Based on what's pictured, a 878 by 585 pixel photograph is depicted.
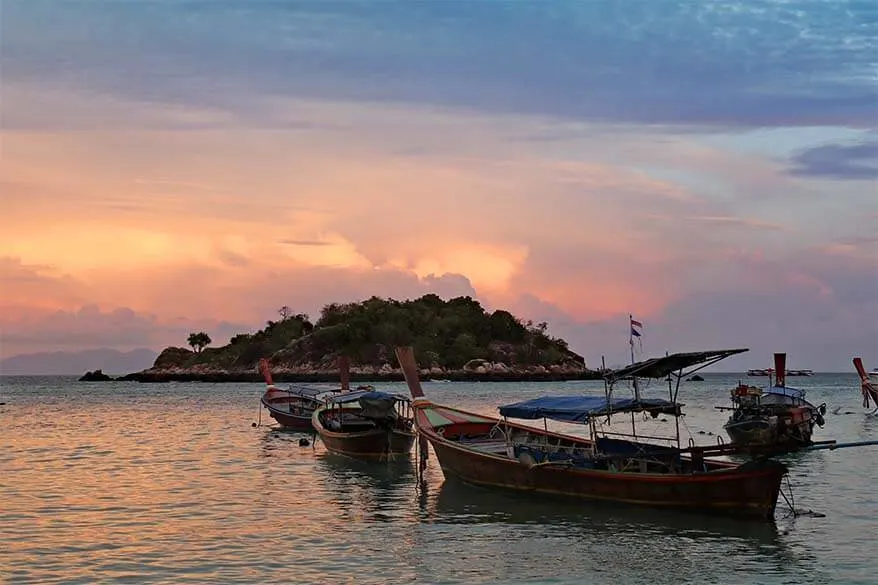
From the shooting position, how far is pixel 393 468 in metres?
35.3

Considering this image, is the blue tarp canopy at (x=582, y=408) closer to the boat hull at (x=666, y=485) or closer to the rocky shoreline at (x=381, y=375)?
the boat hull at (x=666, y=485)

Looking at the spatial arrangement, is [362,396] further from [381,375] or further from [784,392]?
[381,375]

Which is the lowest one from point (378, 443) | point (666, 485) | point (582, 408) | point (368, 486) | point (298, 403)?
point (368, 486)

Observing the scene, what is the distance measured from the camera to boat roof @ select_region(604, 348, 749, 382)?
937 inches

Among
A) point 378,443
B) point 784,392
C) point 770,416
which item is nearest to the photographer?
point 378,443

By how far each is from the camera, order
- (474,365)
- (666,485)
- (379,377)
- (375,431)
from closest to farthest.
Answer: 1. (666,485)
2. (375,431)
3. (379,377)
4. (474,365)

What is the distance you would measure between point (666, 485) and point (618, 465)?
203 centimetres

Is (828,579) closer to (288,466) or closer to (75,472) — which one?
(288,466)

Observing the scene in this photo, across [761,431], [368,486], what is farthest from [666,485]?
[761,431]

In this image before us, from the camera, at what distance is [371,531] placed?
22.4 metres

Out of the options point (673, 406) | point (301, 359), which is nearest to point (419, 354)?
point (301, 359)

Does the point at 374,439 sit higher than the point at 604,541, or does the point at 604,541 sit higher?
the point at 374,439

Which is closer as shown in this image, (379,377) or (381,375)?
(379,377)

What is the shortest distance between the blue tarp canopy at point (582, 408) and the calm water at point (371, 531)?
2.51m
